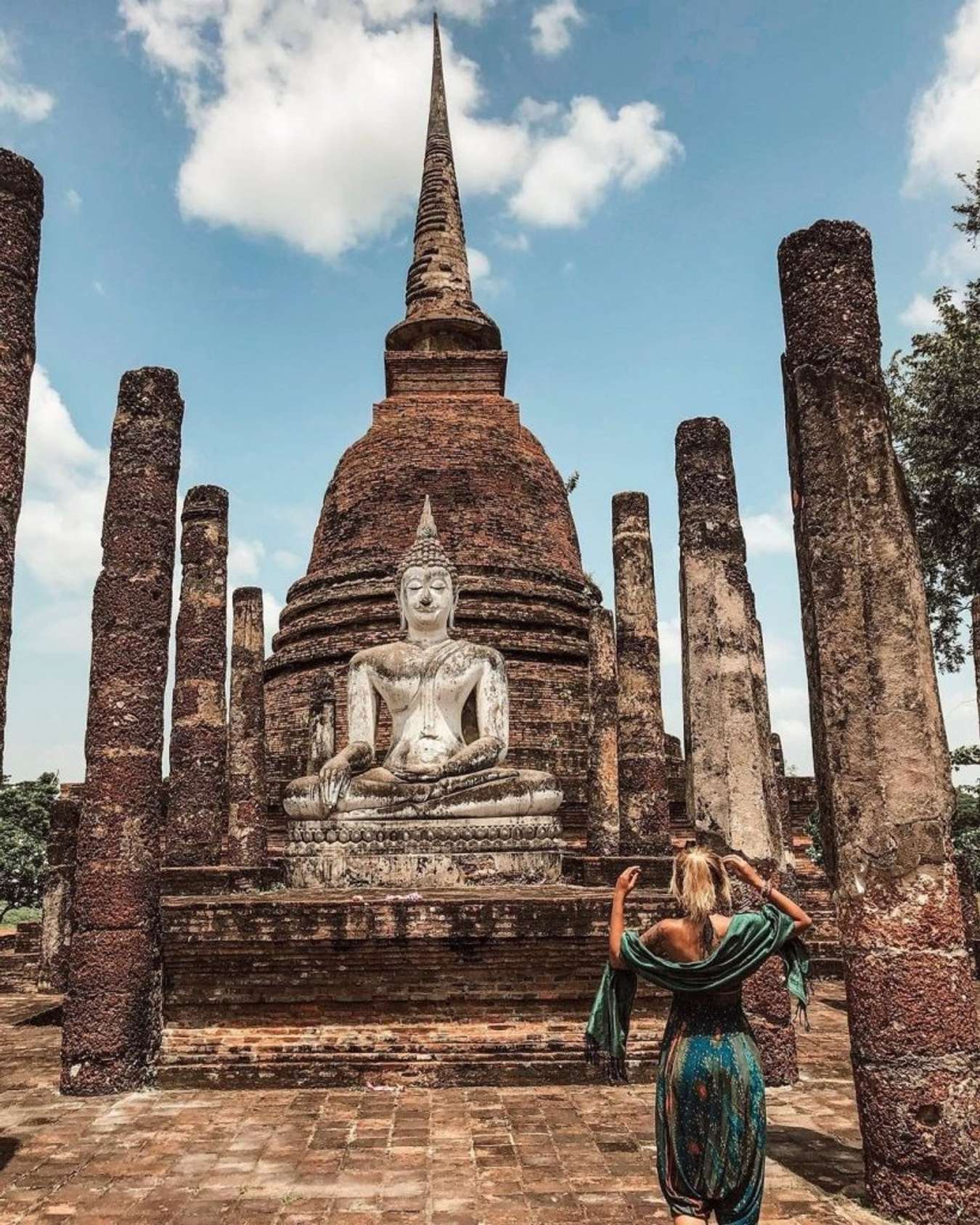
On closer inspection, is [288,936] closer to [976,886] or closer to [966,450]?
[966,450]

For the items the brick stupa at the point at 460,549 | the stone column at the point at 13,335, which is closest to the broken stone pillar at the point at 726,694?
the stone column at the point at 13,335

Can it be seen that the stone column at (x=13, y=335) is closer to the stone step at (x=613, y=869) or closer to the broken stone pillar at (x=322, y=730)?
the broken stone pillar at (x=322, y=730)

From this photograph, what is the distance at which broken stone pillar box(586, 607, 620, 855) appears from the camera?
45.3 feet

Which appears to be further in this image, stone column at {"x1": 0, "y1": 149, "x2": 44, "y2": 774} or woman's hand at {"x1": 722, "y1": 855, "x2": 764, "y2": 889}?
stone column at {"x1": 0, "y1": 149, "x2": 44, "y2": 774}

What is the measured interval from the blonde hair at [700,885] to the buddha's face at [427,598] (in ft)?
22.1

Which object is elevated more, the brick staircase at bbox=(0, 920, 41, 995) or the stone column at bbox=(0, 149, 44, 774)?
the stone column at bbox=(0, 149, 44, 774)

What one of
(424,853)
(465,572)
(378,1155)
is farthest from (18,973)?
(378,1155)

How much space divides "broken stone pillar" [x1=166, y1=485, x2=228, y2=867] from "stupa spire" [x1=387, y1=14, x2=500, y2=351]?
28.7 feet

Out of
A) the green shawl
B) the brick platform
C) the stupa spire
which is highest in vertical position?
the stupa spire

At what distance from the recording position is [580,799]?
1546 cm

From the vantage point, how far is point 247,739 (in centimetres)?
1452

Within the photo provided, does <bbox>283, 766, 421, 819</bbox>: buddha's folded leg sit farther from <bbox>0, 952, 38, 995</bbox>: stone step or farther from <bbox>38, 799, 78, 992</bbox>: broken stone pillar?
<bbox>0, 952, 38, 995</bbox>: stone step

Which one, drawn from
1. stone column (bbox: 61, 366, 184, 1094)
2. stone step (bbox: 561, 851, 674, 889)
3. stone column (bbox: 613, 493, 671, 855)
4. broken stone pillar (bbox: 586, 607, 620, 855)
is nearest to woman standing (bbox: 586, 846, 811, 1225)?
stone column (bbox: 61, 366, 184, 1094)

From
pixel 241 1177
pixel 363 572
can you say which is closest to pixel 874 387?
pixel 241 1177
